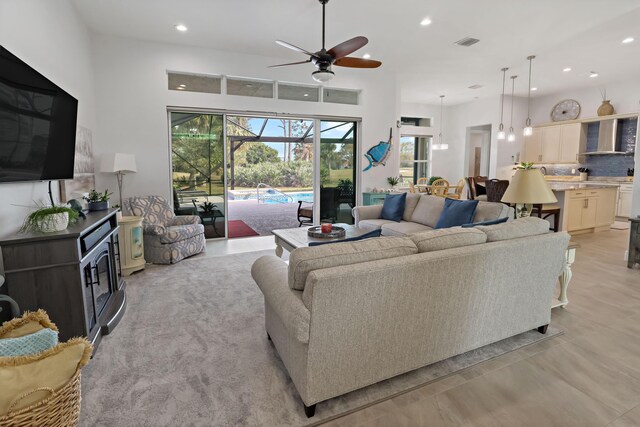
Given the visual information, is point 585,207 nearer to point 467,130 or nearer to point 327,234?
point 467,130

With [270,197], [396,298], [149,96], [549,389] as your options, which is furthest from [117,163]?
[270,197]

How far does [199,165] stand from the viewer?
5.68 meters

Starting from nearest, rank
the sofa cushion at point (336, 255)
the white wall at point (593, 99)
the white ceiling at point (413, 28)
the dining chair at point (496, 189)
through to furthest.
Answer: the sofa cushion at point (336, 255)
the white ceiling at point (413, 28)
the dining chair at point (496, 189)
the white wall at point (593, 99)

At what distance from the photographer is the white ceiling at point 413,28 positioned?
403 centimetres

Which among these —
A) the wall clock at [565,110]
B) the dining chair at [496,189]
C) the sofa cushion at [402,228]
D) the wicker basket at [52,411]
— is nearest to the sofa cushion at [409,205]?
the sofa cushion at [402,228]

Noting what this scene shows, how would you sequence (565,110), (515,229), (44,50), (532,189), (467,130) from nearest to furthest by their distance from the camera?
1. (515,229)
2. (532,189)
3. (44,50)
4. (565,110)
5. (467,130)

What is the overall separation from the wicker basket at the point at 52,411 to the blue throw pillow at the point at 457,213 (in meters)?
3.69

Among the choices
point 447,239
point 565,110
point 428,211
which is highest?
point 565,110

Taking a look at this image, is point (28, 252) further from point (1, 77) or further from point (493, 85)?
point (493, 85)

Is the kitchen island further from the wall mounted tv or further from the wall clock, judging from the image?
the wall mounted tv

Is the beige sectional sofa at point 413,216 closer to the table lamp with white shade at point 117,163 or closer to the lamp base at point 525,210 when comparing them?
the lamp base at point 525,210

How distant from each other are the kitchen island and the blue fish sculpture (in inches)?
119

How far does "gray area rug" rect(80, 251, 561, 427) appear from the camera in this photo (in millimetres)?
1797

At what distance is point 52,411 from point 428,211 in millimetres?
4336
